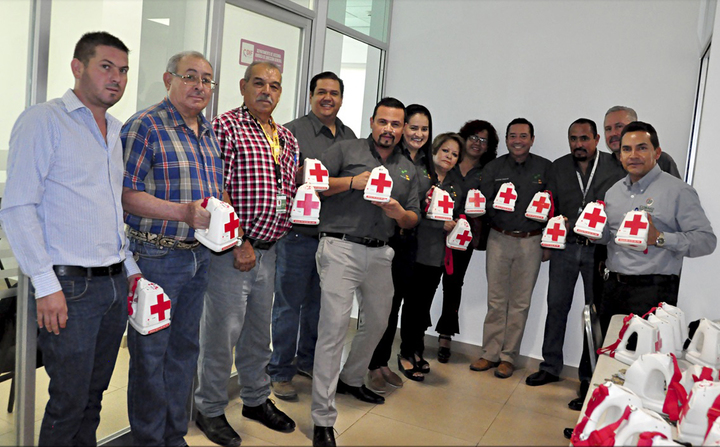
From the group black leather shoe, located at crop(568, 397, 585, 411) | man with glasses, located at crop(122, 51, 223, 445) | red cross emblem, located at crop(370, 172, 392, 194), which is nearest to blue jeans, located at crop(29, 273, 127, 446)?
man with glasses, located at crop(122, 51, 223, 445)

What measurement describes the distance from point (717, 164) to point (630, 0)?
1.93m

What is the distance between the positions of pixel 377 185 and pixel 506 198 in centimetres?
138

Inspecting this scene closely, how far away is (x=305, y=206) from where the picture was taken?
279 centimetres

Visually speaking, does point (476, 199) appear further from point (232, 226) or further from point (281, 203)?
point (232, 226)

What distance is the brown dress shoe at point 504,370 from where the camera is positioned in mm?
4195

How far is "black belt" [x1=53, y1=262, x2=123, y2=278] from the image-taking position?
2047 millimetres

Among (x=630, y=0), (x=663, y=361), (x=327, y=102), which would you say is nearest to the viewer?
(x=663, y=361)

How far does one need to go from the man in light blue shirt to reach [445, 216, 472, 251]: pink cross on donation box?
228 cm

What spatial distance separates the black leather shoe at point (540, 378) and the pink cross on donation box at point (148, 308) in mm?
2739

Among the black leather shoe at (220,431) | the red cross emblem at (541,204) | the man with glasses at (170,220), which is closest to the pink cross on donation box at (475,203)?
the red cross emblem at (541,204)

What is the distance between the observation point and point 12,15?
2211mm

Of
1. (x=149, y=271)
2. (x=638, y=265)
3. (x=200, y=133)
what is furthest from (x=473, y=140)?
(x=149, y=271)

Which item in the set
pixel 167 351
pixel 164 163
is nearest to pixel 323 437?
pixel 167 351

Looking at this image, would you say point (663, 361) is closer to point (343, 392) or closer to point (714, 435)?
point (714, 435)
